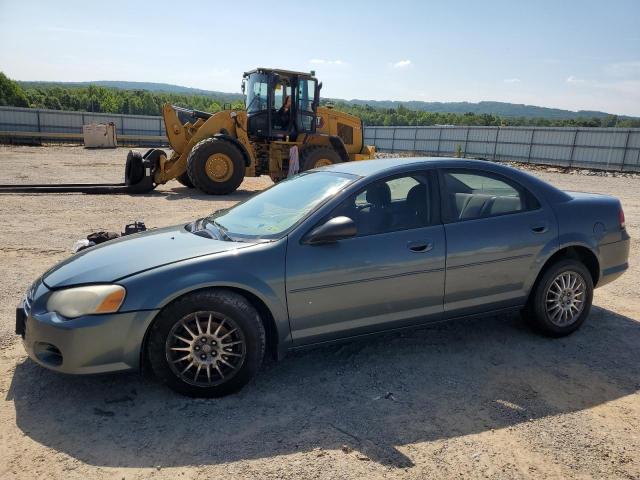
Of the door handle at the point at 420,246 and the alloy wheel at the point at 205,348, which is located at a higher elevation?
the door handle at the point at 420,246

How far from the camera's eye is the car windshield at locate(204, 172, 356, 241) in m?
3.51

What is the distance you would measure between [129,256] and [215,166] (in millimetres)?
9311

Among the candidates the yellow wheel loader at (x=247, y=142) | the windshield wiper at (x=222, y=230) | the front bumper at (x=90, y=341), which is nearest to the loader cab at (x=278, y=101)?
the yellow wheel loader at (x=247, y=142)

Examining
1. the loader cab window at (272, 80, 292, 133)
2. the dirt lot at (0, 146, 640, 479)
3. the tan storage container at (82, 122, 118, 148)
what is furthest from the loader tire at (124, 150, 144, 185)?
the tan storage container at (82, 122, 118, 148)

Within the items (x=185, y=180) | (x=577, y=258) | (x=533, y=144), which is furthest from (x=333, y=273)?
(x=533, y=144)

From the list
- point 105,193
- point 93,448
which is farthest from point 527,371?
point 105,193

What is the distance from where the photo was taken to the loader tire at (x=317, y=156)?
1310 centimetres

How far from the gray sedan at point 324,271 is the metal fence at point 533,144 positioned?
2592cm

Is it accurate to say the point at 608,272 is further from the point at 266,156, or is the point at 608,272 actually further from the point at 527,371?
→ the point at 266,156

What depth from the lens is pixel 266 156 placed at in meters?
13.6

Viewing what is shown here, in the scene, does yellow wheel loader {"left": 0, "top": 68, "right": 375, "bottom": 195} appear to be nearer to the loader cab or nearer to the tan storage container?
the loader cab

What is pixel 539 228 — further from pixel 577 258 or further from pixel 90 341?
pixel 90 341

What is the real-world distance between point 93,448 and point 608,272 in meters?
4.26

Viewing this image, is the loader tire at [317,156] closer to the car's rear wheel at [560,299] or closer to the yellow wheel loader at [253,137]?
the yellow wheel loader at [253,137]
